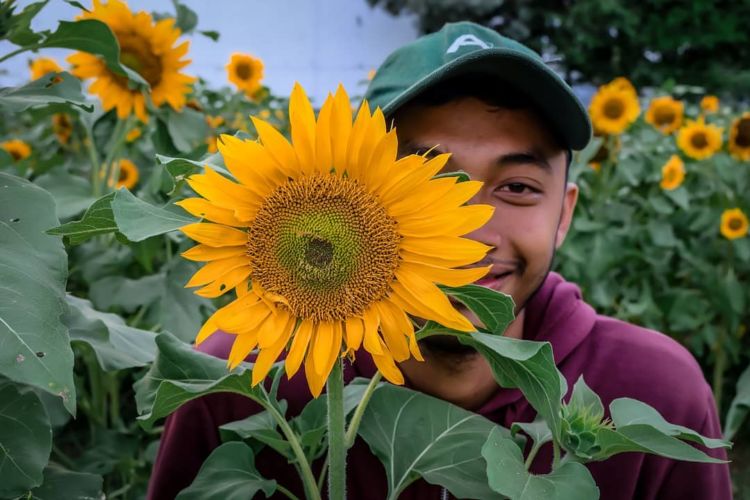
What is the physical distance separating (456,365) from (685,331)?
192cm

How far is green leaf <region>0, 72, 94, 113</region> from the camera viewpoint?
77cm

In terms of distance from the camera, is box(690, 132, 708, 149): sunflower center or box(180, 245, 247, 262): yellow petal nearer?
box(180, 245, 247, 262): yellow petal

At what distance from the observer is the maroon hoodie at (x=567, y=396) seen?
102 centimetres

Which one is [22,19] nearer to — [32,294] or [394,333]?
[32,294]

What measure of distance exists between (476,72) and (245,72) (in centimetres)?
206

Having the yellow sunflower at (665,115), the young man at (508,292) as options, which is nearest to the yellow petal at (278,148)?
the young man at (508,292)

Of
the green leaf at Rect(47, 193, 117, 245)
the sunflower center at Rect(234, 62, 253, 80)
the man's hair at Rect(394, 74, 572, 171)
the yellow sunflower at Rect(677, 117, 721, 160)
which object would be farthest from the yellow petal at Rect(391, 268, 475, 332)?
the sunflower center at Rect(234, 62, 253, 80)

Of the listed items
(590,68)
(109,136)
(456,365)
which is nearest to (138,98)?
(109,136)

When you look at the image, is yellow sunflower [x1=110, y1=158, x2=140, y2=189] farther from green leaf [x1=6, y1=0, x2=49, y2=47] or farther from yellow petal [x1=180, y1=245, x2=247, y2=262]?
yellow petal [x1=180, y1=245, x2=247, y2=262]

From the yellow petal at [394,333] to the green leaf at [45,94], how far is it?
1.21 feet

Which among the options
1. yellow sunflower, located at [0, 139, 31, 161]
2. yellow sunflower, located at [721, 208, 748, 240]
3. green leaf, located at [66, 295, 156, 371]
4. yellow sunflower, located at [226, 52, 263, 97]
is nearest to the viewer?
green leaf, located at [66, 295, 156, 371]

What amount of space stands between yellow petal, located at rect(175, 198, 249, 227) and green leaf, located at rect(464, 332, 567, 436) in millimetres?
182

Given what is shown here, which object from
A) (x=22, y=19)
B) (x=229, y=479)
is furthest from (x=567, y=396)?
(x=22, y=19)

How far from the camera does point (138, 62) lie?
1.58 metres
